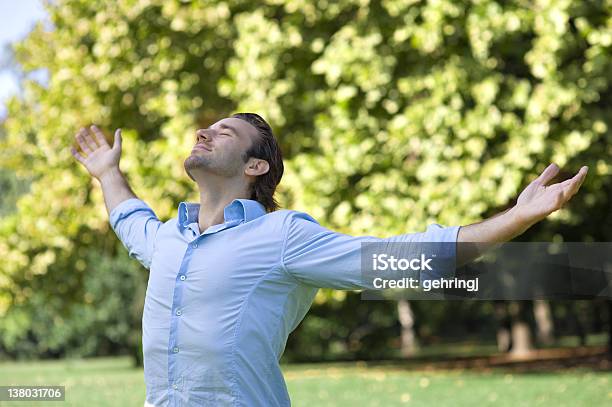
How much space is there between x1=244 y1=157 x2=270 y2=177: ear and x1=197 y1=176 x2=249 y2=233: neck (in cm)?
5

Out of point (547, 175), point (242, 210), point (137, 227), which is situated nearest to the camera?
point (547, 175)

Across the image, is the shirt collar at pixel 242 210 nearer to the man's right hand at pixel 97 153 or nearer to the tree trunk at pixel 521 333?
the man's right hand at pixel 97 153

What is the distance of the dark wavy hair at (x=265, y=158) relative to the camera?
3.16 meters

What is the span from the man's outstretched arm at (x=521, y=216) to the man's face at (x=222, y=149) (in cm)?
91

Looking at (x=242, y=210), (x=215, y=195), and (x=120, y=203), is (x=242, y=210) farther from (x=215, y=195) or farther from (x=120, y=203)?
(x=120, y=203)

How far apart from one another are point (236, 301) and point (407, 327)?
32601mm

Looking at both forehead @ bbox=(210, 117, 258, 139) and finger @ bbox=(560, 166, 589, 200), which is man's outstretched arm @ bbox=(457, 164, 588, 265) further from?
forehead @ bbox=(210, 117, 258, 139)

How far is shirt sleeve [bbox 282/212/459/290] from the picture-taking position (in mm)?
2596

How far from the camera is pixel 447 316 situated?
3809 centimetres

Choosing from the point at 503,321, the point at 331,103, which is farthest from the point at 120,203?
the point at 503,321

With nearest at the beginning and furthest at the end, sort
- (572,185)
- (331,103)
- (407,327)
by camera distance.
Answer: (572,185), (331,103), (407,327)

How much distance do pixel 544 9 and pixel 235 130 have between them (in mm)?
7409

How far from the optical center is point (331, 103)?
11.4 metres

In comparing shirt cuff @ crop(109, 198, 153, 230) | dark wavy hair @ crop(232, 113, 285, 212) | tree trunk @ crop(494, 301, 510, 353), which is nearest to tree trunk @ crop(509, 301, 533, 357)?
tree trunk @ crop(494, 301, 510, 353)
